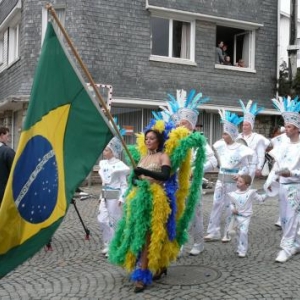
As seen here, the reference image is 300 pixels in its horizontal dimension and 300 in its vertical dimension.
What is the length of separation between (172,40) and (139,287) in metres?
12.4

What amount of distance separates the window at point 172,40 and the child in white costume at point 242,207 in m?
10.1

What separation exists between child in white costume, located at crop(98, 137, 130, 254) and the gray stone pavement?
409mm

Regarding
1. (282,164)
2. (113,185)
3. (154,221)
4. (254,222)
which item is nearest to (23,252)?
(154,221)

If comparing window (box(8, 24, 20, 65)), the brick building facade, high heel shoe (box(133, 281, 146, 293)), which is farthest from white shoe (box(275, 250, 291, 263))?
window (box(8, 24, 20, 65))

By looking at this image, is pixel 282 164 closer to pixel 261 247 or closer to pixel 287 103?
pixel 287 103

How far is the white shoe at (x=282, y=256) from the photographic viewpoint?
618 cm

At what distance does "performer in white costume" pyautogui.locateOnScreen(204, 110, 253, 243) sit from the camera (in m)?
7.31

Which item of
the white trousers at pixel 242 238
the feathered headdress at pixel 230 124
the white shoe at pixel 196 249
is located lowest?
the white shoe at pixel 196 249

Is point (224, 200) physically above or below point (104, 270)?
above

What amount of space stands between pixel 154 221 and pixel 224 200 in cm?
246

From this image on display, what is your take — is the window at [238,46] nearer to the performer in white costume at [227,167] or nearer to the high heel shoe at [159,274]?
the performer in white costume at [227,167]

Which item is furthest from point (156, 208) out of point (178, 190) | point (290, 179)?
point (290, 179)

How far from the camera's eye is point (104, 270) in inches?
239

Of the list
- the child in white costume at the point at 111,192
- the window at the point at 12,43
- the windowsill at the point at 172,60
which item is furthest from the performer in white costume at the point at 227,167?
the window at the point at 12,43
